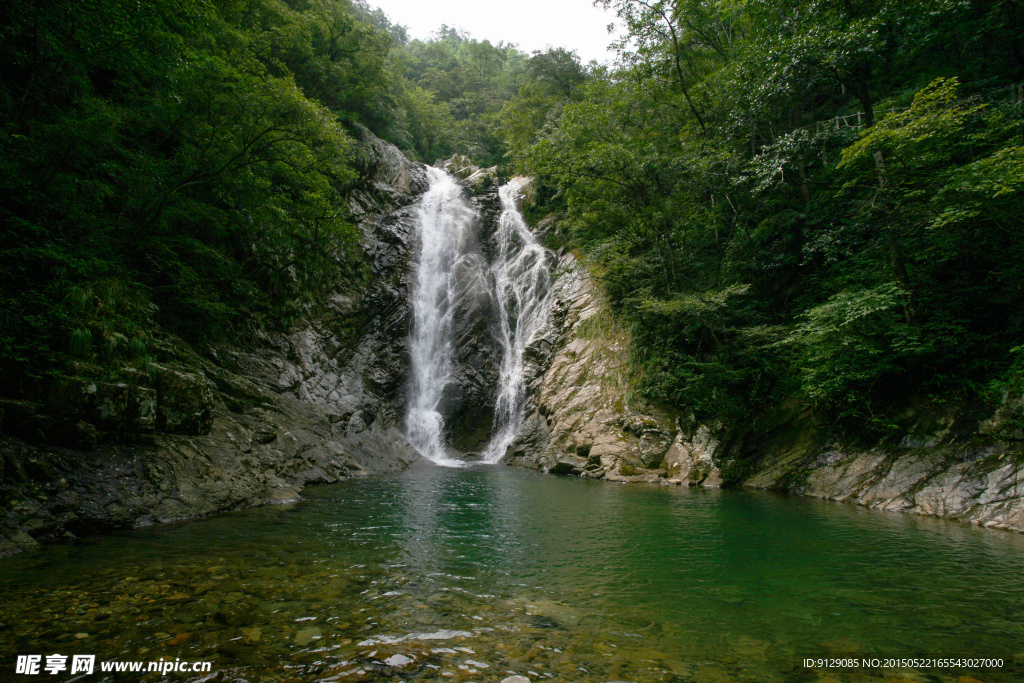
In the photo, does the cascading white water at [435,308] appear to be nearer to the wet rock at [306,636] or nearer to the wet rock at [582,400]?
the wet rock at [582,400]

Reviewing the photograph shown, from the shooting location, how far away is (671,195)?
1473 cm

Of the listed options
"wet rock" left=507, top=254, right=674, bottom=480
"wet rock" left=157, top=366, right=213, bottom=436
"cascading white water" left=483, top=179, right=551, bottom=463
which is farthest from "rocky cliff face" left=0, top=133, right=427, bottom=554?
"wet rock" left=507, top=254, right=674, bottom=480

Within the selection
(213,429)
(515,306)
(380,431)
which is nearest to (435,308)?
(515,306)

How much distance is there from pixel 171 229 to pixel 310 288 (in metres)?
6.19

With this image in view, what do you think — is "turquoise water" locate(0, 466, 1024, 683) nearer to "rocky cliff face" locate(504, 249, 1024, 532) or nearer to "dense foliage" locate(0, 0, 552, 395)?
"rocky cliff face" locate(504, 249, 1024, 532)

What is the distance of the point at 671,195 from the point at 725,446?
27.3 ft

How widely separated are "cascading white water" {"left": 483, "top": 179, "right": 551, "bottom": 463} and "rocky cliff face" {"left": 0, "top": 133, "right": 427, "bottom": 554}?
386cm

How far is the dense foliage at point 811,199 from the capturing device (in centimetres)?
869

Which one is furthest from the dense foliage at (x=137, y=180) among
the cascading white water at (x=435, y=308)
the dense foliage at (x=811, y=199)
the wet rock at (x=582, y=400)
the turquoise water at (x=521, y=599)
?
the dense foliage at (x=811, y=199)

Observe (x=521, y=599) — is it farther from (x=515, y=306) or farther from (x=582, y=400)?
(x=515, y=306)

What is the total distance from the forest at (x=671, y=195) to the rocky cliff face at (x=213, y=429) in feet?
2.18

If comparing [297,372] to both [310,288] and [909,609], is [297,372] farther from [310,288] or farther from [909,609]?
[909,609]

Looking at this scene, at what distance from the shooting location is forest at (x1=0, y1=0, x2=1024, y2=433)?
6.85m

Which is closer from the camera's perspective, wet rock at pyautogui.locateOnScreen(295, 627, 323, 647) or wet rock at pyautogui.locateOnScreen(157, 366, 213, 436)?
wet rock at pyautogui.locateOnScreen(295, 627, 323, 647)
